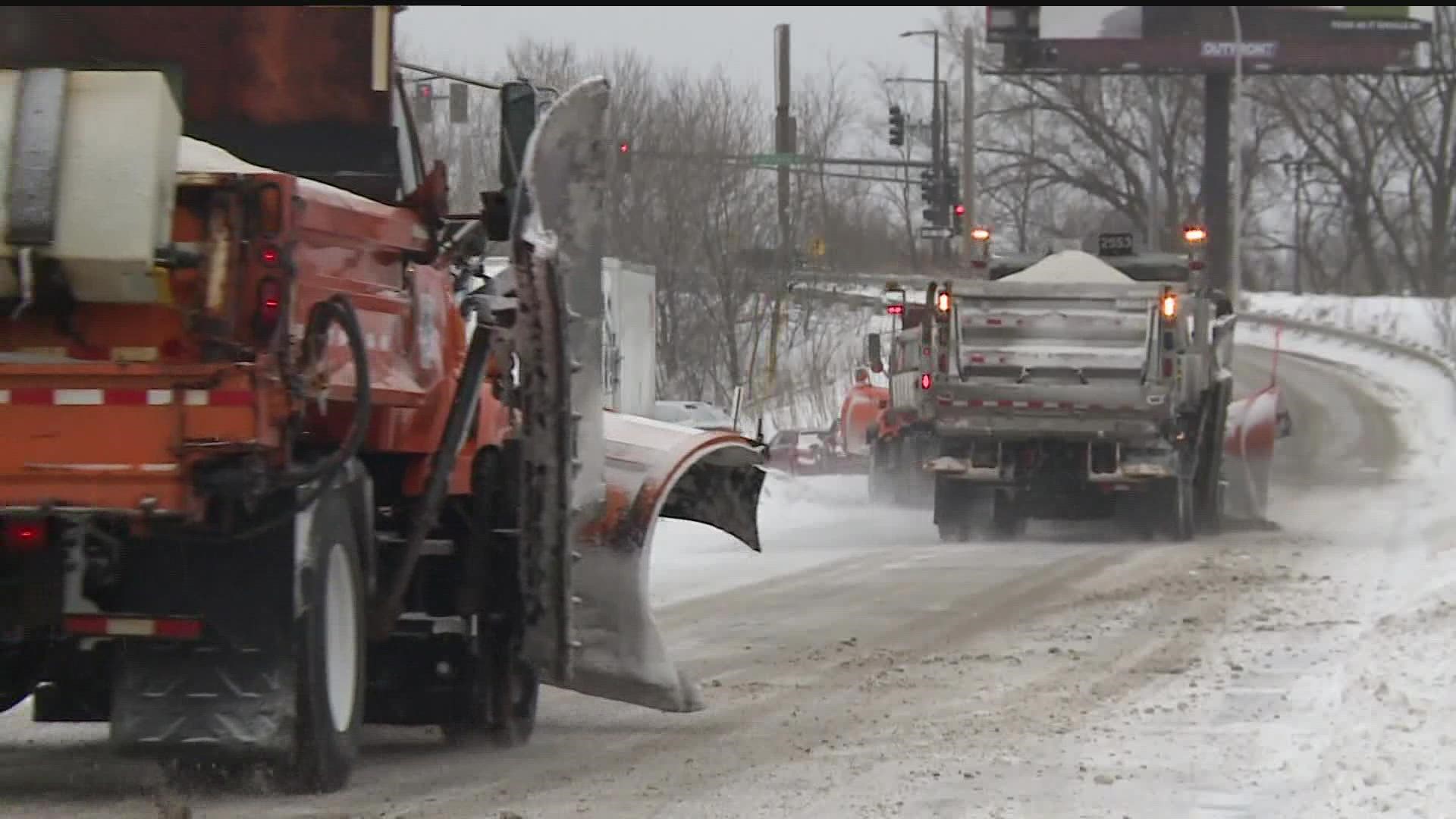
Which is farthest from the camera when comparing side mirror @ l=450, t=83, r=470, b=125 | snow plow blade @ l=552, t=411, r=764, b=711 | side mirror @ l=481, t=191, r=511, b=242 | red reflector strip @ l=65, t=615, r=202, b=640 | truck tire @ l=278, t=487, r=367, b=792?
side mirror @ l=450, t=83, r=470, b=125

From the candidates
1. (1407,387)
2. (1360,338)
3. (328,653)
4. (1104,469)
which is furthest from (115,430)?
(1360,338)

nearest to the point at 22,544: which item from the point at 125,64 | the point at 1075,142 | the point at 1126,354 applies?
the point at 125,64

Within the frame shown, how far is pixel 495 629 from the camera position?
938cm

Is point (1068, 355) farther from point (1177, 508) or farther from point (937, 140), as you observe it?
point (937, 140)

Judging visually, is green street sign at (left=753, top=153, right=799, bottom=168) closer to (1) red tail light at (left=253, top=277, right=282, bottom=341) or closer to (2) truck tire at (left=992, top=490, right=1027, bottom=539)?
(2) truck tire at (left=992, top=490, right=1027, bottom=539)

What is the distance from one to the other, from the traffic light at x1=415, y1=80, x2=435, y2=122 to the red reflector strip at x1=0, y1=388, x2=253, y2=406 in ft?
8.40

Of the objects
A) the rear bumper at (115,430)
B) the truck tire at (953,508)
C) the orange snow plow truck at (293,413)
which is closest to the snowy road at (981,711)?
the orange snow plow truck at (293,413)

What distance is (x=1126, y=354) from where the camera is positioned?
67.7ft

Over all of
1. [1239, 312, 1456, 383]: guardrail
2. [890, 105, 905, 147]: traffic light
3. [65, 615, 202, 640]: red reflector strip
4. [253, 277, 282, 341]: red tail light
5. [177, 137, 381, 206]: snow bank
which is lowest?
[1239, 312, 1456, 383]: guardrail

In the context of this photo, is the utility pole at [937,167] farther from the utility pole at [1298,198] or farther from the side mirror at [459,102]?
the side mirror at [459,102]

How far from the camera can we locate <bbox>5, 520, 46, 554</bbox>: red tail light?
7.19m

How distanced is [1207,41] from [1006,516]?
38.5m

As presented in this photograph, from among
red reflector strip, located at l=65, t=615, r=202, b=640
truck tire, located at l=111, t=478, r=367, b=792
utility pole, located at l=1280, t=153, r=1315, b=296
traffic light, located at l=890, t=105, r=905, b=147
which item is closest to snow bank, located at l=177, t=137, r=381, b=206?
truck tire, located at l=111, t=478, r=367, b=792

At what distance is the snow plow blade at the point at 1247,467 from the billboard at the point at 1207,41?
34895 millimetres
